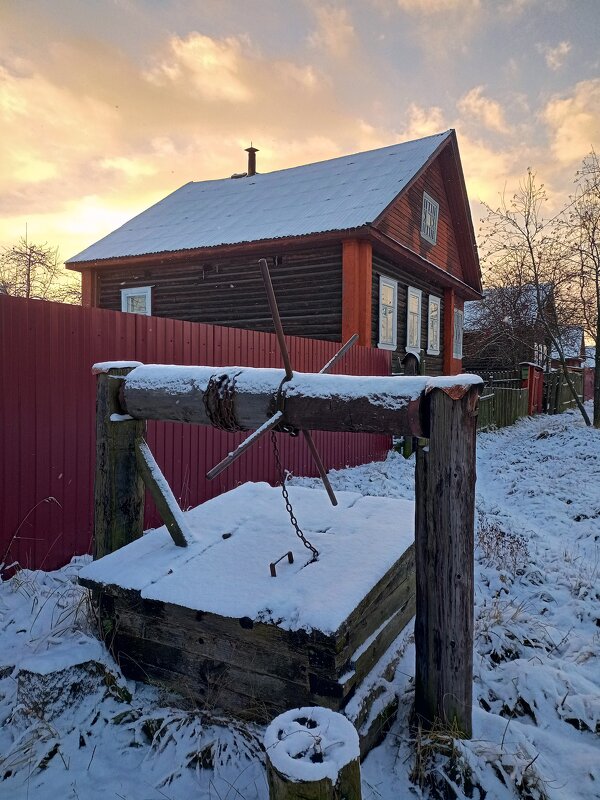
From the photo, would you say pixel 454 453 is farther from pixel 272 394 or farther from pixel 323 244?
pixel 323 244

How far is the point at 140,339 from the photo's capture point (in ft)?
16.0

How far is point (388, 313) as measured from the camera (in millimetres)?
12086

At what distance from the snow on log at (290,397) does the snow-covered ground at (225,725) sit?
1337mm

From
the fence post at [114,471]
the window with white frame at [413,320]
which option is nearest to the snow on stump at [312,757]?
the fence post at [114,471]

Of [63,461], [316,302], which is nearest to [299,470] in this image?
[63,461]

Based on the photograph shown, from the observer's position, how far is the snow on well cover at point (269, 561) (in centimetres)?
223

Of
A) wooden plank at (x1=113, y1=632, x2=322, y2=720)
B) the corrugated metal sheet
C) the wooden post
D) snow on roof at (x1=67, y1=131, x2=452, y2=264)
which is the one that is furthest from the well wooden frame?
snow on roof at (x1=67, y1=131, x2=452, y2=264)

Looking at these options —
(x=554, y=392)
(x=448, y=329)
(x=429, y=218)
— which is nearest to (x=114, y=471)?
(x=429, y=218)

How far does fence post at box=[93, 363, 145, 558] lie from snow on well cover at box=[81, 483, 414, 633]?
0.15 meters

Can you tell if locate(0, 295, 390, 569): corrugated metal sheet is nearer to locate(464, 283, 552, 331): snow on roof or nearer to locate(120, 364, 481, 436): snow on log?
locate(120, 364, 481, 436): snow on log

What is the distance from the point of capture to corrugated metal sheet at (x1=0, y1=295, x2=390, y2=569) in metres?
3.71

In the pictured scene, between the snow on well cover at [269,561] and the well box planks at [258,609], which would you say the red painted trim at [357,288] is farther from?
the well box planks at [258,609]

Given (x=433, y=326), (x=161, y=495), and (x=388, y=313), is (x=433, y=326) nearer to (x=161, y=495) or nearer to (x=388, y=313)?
(x=388, y=313)

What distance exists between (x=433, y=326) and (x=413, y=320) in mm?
1812
